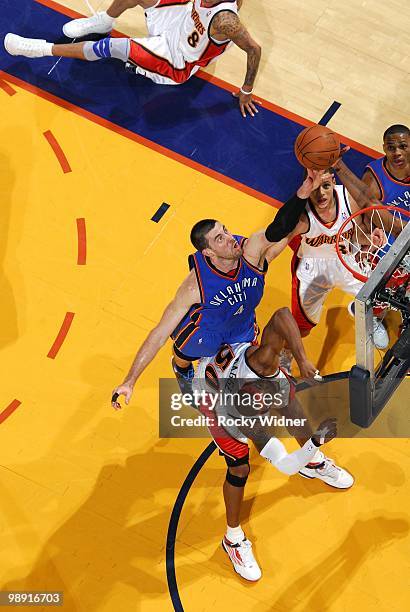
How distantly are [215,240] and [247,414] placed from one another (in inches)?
52.1

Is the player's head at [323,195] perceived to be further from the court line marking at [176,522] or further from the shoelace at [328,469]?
the court line marking at [176,522]

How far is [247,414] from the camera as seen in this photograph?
7039mm

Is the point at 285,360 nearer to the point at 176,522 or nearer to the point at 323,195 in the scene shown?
the point at 323,195

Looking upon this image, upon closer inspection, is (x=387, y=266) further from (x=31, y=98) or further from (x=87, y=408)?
(x=31, y=98)

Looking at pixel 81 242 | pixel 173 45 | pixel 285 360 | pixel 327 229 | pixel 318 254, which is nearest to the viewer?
pixel 327 229

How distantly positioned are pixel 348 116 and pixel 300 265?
2.44m

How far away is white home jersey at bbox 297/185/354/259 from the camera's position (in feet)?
24.4

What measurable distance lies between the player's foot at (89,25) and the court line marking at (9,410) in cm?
396

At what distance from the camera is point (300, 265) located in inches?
311

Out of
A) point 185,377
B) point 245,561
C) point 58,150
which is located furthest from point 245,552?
point 58,150

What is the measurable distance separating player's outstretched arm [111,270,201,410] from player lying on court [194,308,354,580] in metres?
0.44

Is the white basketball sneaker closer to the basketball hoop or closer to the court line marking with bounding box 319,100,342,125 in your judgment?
the basketball hoop

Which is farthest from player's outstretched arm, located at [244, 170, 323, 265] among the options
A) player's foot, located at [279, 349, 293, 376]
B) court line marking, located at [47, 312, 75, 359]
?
court line marking, located at [47, 312, 75, 359]

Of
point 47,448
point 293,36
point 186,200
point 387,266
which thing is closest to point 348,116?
point 293,36
